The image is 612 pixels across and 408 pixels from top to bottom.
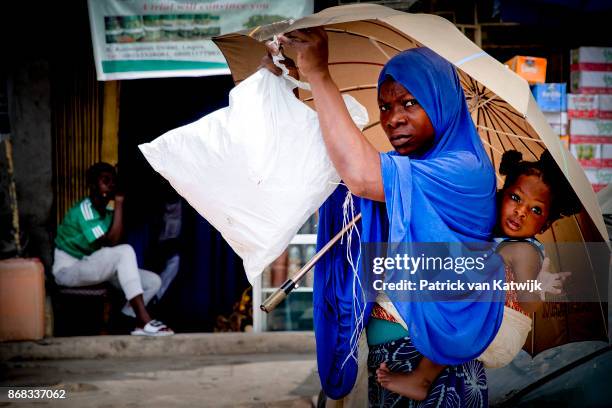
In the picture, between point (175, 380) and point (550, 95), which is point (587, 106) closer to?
point (550, 95)

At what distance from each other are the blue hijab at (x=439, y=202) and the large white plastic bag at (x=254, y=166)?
22 cm

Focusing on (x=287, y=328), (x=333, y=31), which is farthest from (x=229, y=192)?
(x=287, y=328)

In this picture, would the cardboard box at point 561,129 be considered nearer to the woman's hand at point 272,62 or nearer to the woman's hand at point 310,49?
the woman's hand at point 272,62

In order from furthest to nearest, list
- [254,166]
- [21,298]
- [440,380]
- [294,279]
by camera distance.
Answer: [21,298], [294,279], [440,380], [254,166]

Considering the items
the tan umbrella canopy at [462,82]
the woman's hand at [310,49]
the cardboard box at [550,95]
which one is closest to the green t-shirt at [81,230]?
the tan umbrella canopy at [462,82]

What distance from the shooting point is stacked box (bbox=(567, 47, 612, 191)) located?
588 centimetres

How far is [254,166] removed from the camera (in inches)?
83.8

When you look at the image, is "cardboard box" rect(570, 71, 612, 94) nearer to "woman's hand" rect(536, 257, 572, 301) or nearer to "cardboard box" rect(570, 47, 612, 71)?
"cardboard box" rect(570, 47, 612, 71)

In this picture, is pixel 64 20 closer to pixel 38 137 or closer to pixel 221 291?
pixel 38 137

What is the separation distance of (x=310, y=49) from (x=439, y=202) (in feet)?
1.99

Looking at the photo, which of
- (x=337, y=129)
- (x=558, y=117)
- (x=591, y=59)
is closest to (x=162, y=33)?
(x=558, y=117)

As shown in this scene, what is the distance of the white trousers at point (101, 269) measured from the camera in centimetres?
618

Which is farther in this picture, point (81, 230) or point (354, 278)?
point (81, 230)

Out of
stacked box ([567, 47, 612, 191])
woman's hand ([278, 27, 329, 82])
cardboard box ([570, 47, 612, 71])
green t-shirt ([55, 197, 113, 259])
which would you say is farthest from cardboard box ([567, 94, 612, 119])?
woman's hand ([278, 27, 329, 82])
